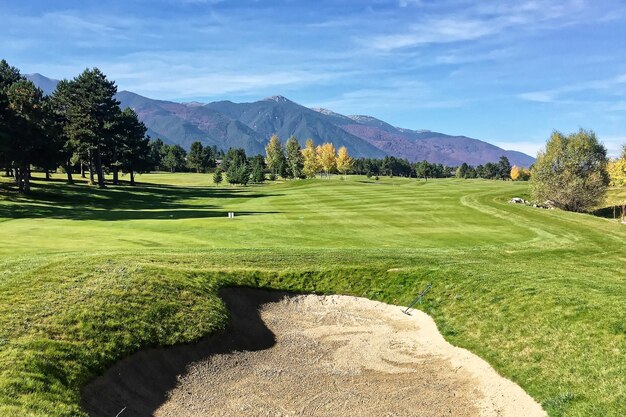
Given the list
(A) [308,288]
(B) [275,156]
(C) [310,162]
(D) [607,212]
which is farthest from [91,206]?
(B) [275,156]

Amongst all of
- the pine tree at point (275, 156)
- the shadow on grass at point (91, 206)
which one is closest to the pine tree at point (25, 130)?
the shadow on grass at point (91, 206)

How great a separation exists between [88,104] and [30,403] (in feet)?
257

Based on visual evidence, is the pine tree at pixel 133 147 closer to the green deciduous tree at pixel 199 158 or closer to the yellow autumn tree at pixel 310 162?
the yellow autumn tree at pixel 310 162

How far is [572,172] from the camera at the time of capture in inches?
2783

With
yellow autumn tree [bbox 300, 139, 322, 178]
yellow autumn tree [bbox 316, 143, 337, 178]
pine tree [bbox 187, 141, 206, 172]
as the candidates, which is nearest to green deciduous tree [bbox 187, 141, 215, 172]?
pine tree [bbox 187, 141, 206, 172]

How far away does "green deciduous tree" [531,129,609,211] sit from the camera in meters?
69.7

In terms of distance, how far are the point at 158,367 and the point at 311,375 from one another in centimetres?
482

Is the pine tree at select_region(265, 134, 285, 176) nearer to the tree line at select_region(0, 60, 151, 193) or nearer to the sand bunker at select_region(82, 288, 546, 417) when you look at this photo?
the tree line at select_region(0, 60, 151, 193)

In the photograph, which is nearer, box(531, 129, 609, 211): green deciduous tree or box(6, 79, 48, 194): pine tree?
box(6, 79, 48, 194): pine tree

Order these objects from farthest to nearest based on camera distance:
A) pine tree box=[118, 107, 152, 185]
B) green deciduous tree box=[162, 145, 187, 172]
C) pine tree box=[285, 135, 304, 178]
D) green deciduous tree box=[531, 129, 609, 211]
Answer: green deciduous tree box=[162, 145, 187, 172]
pine tree box=[285, 135, 304, 178]
pine tree box=[118, 107, 152, 185]
green deciduous tree box=[531, 129, 609, 211]

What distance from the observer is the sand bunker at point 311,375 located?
12695 millimetres

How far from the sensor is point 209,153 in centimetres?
19488

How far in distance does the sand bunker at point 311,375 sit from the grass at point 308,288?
59 cm

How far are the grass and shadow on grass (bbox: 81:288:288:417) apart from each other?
0.38 meters
